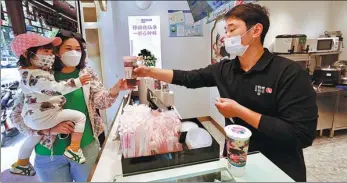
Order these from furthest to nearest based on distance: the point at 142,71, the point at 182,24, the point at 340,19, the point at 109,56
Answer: the point at 182,24
the point at 109,56
the point at 142,71
the point at 340,19

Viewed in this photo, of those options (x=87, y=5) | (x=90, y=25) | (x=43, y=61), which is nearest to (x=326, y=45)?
(x=43, y=61)

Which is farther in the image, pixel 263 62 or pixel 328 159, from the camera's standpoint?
A: pixel 263 62

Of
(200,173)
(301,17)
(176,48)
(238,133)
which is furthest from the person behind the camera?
(176,48)

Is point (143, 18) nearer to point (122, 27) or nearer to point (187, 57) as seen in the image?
point (122, 27)

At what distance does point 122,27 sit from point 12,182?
111cm

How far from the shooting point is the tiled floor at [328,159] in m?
0.62

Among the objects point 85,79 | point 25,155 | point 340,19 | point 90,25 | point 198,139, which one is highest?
point 90,25

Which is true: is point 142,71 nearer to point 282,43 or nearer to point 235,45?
point 235,45

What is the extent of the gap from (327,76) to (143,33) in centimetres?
127

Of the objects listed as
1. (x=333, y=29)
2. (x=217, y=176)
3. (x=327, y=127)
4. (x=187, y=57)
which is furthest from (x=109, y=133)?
(x=187, y=57)

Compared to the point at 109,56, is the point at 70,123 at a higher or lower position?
lower

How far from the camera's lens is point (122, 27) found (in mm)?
1440

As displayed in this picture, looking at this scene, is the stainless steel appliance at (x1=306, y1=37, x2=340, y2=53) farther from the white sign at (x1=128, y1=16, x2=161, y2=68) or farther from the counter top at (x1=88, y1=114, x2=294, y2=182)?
the white sign at (x1=128, y1=16, x2=161, y2=68)

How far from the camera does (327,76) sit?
0.76 meters
